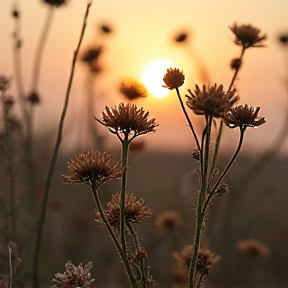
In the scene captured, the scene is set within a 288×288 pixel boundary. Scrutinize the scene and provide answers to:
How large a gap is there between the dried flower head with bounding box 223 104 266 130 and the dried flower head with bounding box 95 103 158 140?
157 millimetres

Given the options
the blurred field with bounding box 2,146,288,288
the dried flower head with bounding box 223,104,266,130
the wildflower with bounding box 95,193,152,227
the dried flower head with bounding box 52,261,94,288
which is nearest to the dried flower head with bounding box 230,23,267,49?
the dried flower head with bounding box 223,104,266,130

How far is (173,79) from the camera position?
115cm

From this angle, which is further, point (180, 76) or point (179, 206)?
point (179, 206)

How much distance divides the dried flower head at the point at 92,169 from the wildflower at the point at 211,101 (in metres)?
0.20

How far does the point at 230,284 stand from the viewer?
3188 millimetres

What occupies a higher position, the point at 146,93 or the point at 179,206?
the point at 146,93

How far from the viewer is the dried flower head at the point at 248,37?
149 centimetres

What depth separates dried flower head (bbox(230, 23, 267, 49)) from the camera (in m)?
1.49

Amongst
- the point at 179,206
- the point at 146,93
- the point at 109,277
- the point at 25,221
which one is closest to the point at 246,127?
the point at 146,93

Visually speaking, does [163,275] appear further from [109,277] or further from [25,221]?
[25,221]

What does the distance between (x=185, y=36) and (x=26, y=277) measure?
1589 millimetres

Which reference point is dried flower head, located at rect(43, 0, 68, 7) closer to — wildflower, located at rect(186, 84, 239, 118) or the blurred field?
the blurred field

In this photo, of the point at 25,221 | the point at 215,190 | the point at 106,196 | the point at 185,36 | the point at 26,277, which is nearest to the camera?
the point at 215,190

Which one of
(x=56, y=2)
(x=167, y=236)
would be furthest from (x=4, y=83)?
(x=167, y=236)
